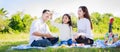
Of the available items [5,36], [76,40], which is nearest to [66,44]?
[76,40]

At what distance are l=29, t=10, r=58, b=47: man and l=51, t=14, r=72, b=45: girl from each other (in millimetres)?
103

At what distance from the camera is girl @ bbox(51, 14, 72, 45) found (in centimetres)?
378

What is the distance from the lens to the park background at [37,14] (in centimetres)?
386

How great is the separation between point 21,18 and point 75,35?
0.67m

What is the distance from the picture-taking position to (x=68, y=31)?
3.83 m

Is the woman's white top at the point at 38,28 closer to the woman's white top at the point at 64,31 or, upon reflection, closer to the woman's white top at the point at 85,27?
the woman's white top at the point at 64,31

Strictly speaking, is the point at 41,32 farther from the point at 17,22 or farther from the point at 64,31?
the point at 17,22

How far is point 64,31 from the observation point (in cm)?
382

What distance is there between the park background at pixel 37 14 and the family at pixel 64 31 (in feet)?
0.19

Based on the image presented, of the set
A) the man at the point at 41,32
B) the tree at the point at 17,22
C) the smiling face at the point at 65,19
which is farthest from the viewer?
the tree at the point at 17,22

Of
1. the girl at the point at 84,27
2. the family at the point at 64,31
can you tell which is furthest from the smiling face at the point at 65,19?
the girl at the point at 84,27

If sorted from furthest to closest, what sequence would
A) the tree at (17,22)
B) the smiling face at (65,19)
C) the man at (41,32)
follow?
the tree at (17,22) < the smiling face at (65,19) < the man at (41,32)

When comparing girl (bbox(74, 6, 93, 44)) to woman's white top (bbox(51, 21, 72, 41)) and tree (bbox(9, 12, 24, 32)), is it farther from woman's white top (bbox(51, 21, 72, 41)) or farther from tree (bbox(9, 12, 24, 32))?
tree (bbox(9, 12, 24, 32))

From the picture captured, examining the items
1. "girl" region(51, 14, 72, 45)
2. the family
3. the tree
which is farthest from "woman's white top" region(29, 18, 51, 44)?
the tree
